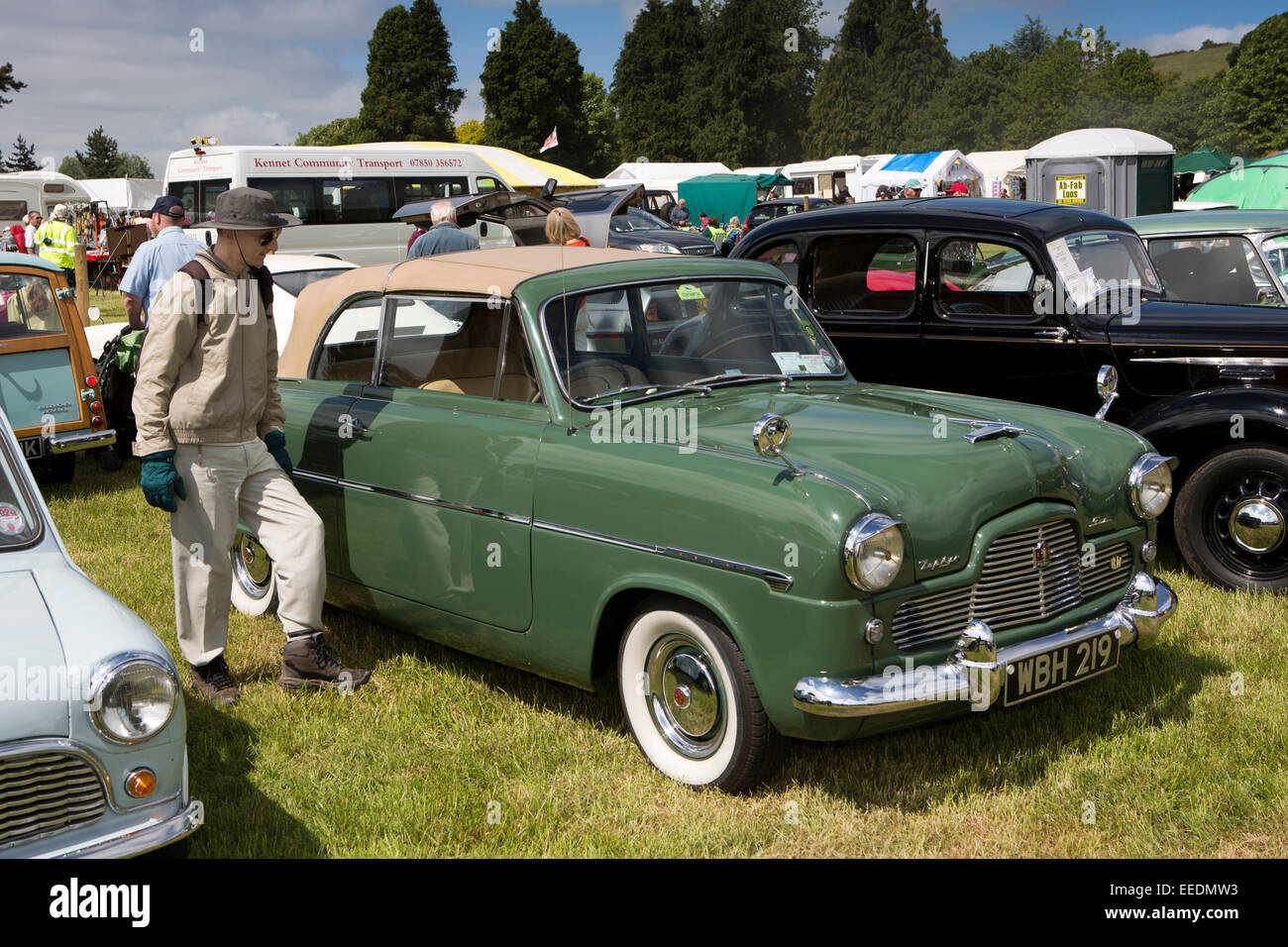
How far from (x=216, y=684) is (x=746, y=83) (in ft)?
283

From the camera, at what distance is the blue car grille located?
11.6ft

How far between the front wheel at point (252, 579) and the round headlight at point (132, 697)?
2.78 meters

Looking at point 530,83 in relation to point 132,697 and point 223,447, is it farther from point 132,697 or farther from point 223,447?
point 132,697

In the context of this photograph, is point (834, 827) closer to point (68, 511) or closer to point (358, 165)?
point (68, 511)

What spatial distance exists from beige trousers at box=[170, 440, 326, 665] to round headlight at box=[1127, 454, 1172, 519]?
10.2 feet

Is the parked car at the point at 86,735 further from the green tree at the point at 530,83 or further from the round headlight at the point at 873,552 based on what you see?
the green tree at the point at 530,83

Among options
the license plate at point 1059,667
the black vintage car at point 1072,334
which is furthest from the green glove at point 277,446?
the black vintage car at point 1072,334

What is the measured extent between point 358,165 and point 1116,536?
64.5 ft

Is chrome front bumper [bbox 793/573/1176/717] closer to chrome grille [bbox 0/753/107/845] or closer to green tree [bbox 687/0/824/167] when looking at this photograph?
chrome grille [bbox 0/753/107/845]

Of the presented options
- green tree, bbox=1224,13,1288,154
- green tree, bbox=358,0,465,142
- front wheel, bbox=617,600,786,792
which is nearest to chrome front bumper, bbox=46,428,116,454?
front wheel, bbox=617,600,786,792

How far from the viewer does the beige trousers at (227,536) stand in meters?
4.59

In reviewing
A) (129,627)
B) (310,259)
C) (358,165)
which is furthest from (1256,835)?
(358,165)

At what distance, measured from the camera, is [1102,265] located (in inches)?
263

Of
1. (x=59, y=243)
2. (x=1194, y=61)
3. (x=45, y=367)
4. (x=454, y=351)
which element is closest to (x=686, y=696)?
(x=454, y=351)
